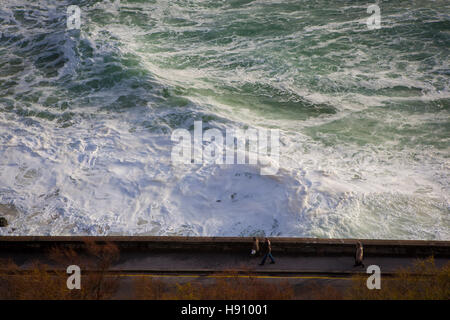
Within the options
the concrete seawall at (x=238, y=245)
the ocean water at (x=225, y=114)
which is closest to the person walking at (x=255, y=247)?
the concrete seawall at (x=238, y=245)

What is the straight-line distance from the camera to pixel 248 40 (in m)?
41.2

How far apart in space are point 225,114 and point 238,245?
596 inches

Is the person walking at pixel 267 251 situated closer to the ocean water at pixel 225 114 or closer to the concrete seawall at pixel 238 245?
the concrete seawall at pixel 238 245

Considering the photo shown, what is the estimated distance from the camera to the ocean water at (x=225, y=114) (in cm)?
2172

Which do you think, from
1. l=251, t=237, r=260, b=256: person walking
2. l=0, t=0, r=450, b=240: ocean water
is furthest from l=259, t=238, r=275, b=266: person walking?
l=0, t=0, r=450, b=240: ocean water

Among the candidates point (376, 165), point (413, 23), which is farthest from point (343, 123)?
point (413, 23)

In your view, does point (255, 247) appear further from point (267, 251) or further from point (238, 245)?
point (238, 245)

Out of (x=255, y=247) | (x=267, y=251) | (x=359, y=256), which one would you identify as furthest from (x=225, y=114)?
(x=359, y=256)

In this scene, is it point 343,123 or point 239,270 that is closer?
point 239,270

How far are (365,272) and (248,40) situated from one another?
30807 millimetres

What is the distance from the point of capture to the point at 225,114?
99.7 ft

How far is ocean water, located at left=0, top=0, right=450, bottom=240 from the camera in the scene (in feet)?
71.3

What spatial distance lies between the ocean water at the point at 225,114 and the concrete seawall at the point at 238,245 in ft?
9.47
